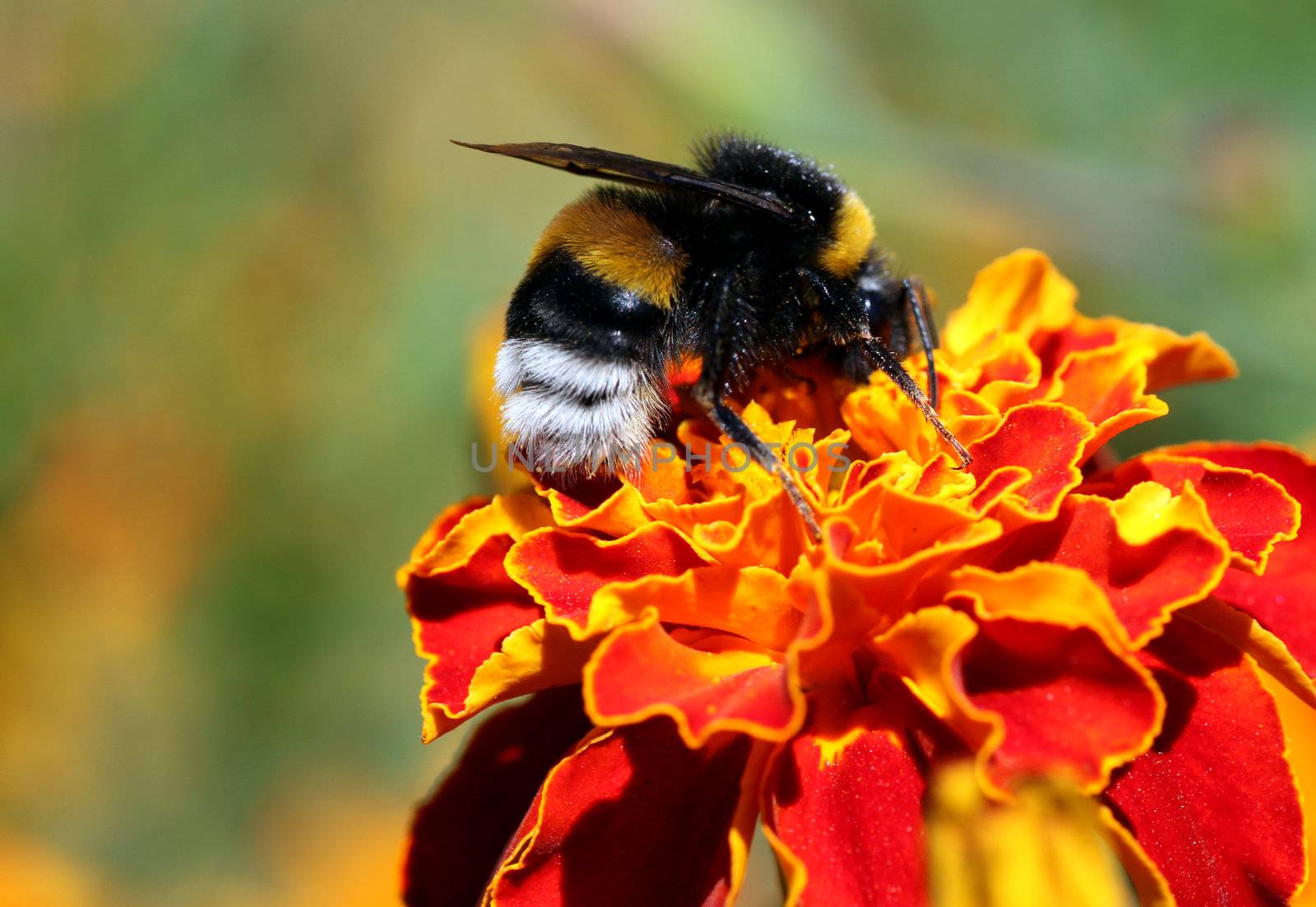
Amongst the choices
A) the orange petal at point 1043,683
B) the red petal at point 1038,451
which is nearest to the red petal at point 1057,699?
the orange petal at point 1043,683

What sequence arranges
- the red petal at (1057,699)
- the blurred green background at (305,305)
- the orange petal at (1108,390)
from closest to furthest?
the red petal at (1057,699), the orange petal at (1108,390), the blurred green background at (305,305)

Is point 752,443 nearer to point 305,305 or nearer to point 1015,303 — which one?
point 1015,303

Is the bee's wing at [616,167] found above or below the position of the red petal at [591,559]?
above

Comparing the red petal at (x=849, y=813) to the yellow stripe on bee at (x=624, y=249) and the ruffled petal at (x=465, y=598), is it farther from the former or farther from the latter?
the yellow stripe on bee at (x=624, y=249)

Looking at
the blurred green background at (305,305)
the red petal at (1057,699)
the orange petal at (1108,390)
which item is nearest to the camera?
the red petal at (1057,699)

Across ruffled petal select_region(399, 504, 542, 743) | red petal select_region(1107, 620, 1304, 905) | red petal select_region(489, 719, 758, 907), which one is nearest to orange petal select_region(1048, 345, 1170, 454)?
red petal select_region(1107, 620, 1304, 905)

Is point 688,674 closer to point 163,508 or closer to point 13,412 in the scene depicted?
point 13,412
